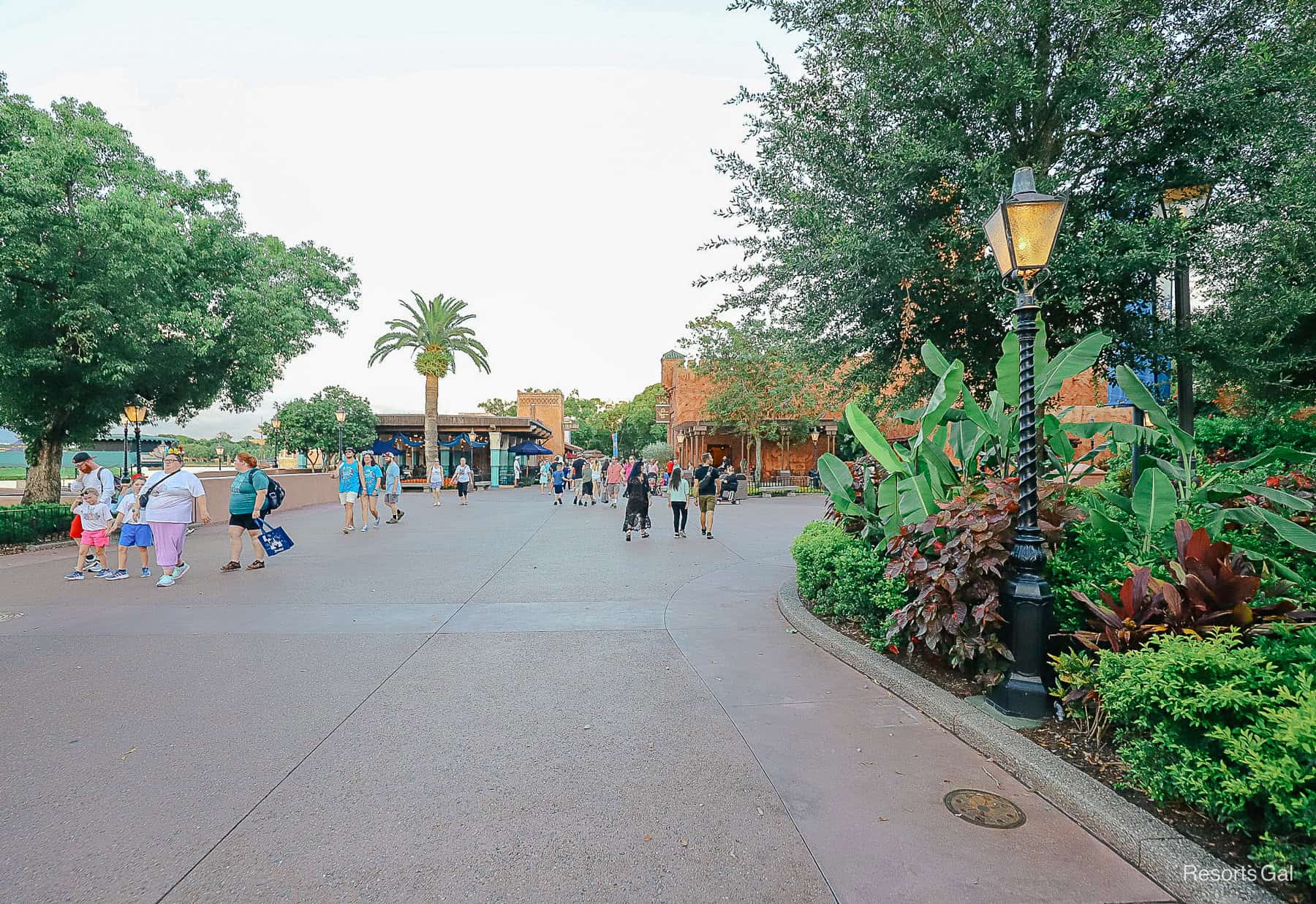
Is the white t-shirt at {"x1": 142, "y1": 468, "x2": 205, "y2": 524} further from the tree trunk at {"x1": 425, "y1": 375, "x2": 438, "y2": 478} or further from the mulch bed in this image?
the tree trunk at {"x1": 425, "y1": 375, "x2": 438, "y2": 478}

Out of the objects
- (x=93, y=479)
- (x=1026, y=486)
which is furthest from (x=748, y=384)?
(x=1026, y=486)

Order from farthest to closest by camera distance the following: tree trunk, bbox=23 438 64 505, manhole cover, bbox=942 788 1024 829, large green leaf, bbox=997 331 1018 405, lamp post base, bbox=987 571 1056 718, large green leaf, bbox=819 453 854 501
A: tree trunk, bbox=23 438 64 505 → large green leaf, bbox=819 453 854 501 → large green leaf, bbox=997 331 1018 405 → lamp post base, bbox=987 571 1056 718 → manhole cover, bbox=942 788 1024 829

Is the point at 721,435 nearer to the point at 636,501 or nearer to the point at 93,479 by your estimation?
the point at 636,501

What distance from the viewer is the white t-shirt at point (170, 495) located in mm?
8461

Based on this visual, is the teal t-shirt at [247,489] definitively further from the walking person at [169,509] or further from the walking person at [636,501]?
the walking person at [636,501]

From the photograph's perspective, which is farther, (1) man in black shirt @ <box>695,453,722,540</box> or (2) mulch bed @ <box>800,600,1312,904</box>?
(1) man in black shirt @ <box>695,453,722,540</box>

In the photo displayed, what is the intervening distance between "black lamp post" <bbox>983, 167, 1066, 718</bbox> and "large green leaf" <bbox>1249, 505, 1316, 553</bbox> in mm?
1081

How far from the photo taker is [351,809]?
308 cm

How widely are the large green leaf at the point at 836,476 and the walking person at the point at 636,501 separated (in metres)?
6.97

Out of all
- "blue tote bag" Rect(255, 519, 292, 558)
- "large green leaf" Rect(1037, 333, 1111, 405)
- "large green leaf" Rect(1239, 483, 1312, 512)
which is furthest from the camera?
"blue tote bag" Rect(255, 519, 292, 558)

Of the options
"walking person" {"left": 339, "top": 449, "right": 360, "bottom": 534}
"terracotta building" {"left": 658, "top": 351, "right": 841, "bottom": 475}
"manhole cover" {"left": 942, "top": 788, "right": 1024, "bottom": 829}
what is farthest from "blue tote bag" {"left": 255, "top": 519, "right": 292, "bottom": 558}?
"terracotta building" {"left": 658, "top": 351, "right": 841, "bottom": 475}

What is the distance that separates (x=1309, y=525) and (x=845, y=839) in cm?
497

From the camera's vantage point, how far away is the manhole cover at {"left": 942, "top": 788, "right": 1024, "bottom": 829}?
9.81 feet

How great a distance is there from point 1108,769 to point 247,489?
10.0 metres
